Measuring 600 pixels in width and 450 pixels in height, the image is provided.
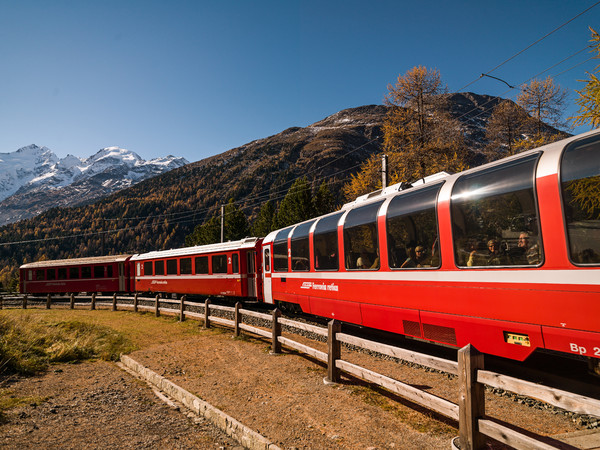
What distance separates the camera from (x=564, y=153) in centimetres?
491

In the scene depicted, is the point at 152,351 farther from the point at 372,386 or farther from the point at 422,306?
the point at 422,306

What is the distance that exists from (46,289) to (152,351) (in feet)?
91.5

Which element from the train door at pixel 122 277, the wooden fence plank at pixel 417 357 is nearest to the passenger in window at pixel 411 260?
the wooden fence plank at pixel 417 357

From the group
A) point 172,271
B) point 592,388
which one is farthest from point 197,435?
point 172,271

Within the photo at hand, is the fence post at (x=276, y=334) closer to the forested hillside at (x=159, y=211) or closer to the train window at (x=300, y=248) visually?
the train window at (x=300, y=248)

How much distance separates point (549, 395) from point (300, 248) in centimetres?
953

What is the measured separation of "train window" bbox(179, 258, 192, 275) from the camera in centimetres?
2161

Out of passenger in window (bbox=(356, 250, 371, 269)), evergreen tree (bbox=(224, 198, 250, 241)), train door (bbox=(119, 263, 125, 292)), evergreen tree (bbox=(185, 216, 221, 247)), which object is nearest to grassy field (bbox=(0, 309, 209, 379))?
passenger in window (bbox=(356, 250, 371, 269))

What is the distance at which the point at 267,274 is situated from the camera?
1558 centimetres

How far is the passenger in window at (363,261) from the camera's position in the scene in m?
8.84

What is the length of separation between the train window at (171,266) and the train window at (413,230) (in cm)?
1799

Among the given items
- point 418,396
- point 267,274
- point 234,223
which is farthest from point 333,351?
point 234,223

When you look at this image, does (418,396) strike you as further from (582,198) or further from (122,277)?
(122,277)

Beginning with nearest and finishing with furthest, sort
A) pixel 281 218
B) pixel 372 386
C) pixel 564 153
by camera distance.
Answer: pixel 564 153 → pixel 372 386 → pixel 281 218
